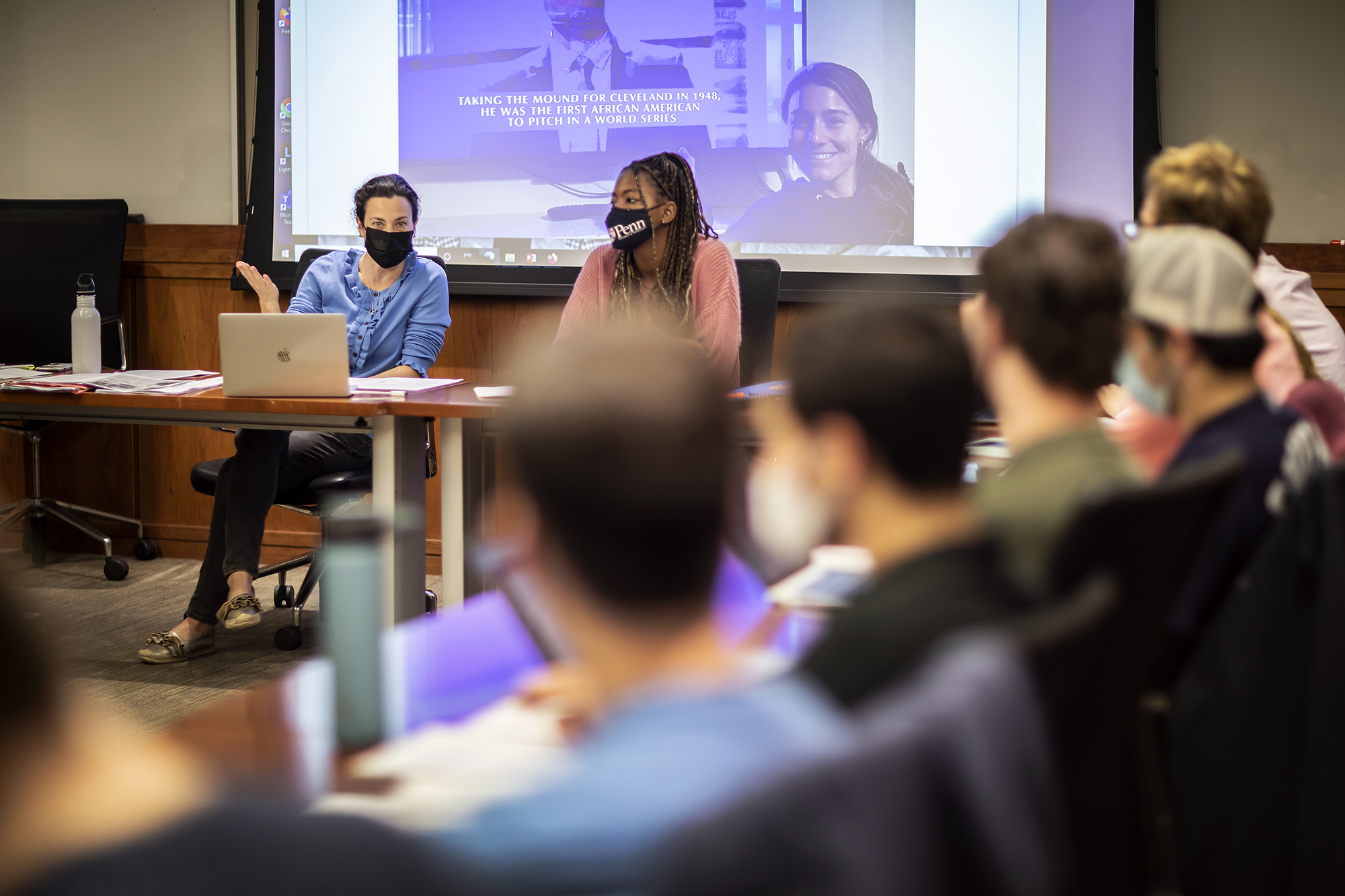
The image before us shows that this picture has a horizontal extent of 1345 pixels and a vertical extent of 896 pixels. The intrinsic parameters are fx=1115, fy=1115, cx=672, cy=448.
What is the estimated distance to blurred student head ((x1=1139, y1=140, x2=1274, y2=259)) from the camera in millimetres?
1447

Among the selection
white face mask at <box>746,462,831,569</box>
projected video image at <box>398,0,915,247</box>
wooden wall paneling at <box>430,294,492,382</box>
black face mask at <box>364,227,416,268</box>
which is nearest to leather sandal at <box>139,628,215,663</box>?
black face mask at <box>364,227,416,268</box>

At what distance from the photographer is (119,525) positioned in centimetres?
437

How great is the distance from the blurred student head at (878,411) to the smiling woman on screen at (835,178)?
9.68 feet

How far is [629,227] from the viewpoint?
3.05m

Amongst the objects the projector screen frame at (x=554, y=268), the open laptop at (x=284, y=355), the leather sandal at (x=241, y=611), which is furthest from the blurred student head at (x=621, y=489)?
the projector screen frame at (x=554, y=268)

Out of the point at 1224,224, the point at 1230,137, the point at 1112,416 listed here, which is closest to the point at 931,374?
the point at 1224,224

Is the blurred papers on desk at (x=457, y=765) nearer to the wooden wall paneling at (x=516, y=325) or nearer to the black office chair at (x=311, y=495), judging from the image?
the black office chair at (x=311, y=495)

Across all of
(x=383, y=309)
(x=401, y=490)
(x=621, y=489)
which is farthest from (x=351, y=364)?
(x=621, y=489)

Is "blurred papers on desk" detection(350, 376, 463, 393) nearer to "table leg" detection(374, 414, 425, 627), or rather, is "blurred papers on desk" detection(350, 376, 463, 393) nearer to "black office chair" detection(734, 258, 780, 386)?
"table leg" detection(374, 414, 425, 627)

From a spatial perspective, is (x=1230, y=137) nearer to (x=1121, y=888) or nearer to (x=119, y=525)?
(x=1121, y=888)

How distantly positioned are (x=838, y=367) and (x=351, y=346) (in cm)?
265

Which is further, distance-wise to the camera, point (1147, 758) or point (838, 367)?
point (1147, 758)

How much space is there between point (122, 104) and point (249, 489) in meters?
2.15

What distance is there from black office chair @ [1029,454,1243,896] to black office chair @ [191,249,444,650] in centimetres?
215
